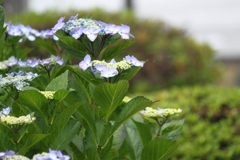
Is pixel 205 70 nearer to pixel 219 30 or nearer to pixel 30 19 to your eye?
pixel 30 19

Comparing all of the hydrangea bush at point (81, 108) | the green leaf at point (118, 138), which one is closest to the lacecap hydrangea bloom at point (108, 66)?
the hydrangea bush at point (81, 108)

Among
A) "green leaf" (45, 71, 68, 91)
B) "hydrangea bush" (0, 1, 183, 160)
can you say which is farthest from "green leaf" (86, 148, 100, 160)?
"green leaf" (45, 71, 68, 91)

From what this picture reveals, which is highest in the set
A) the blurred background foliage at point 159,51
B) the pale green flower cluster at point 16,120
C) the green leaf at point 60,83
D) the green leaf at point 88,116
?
the green leaf at point 60,83

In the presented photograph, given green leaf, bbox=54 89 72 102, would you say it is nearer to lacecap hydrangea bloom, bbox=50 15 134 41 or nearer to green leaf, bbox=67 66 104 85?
green leaf, bbox=67 66 104 85

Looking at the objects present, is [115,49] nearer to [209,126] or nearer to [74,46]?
[74,46]

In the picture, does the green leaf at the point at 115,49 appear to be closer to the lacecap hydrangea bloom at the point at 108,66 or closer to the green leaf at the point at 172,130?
the lacecap hydrangea bloom at the point at 108,66

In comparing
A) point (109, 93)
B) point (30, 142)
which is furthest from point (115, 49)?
point (30, 142)
